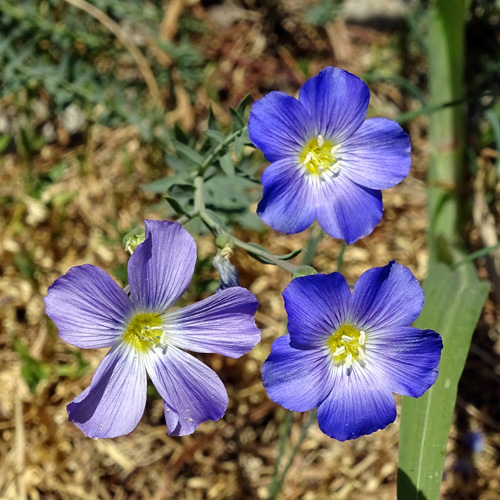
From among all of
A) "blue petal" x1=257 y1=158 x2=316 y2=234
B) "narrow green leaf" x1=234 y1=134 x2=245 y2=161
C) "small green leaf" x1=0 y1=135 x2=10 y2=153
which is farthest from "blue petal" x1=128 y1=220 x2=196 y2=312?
"small green leaf" x1=0 y1=135 x2=10 y2=153

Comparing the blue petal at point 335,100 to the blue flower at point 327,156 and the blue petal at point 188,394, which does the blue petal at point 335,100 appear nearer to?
the blue flower at point 327,156

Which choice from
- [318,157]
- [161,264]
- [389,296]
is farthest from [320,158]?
[161,264]

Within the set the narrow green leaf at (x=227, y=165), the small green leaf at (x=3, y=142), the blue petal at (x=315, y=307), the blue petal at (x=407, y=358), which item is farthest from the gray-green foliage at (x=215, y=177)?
the small green leaf at (x=3, y=142)

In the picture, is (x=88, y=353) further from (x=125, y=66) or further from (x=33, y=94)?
(x=125, y=66)

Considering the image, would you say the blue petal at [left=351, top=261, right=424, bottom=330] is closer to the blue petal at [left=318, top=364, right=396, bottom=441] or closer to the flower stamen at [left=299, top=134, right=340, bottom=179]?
the blue petal at [left=318, top=364, right=396, bottom=441]

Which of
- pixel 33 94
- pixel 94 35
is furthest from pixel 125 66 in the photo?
pixel 33 94

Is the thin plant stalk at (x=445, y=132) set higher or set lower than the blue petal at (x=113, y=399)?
higher
